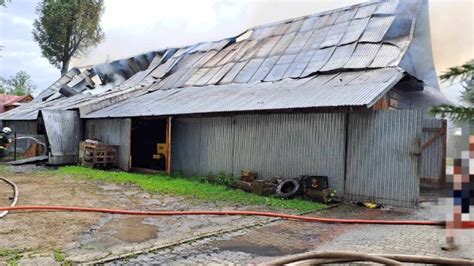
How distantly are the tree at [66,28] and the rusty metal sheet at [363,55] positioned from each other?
26812 millimetres

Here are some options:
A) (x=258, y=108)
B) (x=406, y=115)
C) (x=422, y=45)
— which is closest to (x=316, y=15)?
(x=422, y=45)

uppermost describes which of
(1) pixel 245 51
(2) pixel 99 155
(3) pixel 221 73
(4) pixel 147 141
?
(1) pixel 245 51

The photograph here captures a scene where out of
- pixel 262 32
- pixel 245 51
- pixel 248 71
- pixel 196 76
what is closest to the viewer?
pixel 248 71

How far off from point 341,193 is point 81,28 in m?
30.8

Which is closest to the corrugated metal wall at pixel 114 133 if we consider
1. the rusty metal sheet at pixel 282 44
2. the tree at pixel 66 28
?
the rusty metal sheet at pixel 282 44

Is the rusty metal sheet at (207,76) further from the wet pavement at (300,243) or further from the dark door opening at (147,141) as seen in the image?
the wet pavement at (300,243)

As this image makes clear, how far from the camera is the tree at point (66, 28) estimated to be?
3212cm

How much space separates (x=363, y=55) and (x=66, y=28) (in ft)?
92.3

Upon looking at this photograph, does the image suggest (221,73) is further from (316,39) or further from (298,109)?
(298,109)

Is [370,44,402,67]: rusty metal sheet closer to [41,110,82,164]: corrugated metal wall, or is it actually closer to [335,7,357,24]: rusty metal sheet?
[335,7,357,24]: rusty metal sheet

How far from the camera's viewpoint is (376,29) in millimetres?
14078

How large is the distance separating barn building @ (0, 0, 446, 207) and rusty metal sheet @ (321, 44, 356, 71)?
5 centimetres

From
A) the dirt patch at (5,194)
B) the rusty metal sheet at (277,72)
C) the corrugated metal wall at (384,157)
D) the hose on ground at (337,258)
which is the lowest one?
the dirt patch at (5,194)

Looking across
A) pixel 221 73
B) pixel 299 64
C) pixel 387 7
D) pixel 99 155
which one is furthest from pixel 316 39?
pixel 99 155
